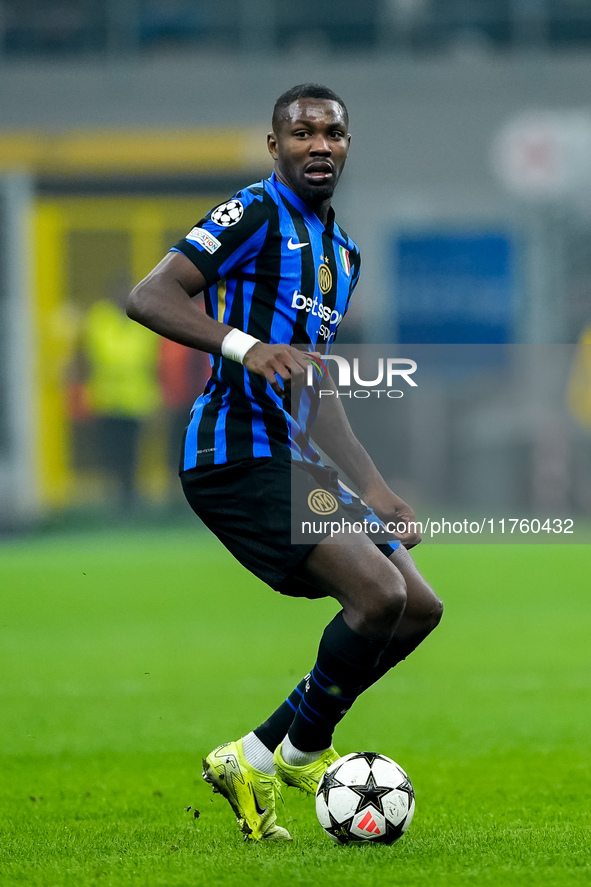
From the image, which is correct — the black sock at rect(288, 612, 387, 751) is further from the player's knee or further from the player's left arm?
the player's left arm

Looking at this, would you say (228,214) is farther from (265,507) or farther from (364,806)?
(364,806)

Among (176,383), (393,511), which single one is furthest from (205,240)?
(176,383)

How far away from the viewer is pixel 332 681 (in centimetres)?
385

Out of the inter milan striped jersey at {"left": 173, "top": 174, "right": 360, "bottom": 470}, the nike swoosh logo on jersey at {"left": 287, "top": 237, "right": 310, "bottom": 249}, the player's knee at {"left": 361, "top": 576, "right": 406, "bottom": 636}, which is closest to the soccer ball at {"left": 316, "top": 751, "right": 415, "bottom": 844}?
the player's knee at {"left": 361, "top": 576, "right": 406, "bottom": 636}

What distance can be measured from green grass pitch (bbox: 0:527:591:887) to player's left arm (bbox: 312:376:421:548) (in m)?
0.95

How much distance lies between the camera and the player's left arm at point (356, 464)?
164 inches

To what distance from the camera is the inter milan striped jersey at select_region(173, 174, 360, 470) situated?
3.82 m

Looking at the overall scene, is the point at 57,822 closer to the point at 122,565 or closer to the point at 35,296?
the point at 122,565

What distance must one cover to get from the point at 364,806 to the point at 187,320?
1.44 metres

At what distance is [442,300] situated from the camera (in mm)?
20391

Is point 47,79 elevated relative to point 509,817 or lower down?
elevated

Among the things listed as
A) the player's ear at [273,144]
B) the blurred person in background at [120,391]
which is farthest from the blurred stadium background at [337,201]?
the player's ear at [273,144]

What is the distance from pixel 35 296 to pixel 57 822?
551 inches

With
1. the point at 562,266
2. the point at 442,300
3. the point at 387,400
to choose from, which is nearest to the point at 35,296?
the point at 387,400
